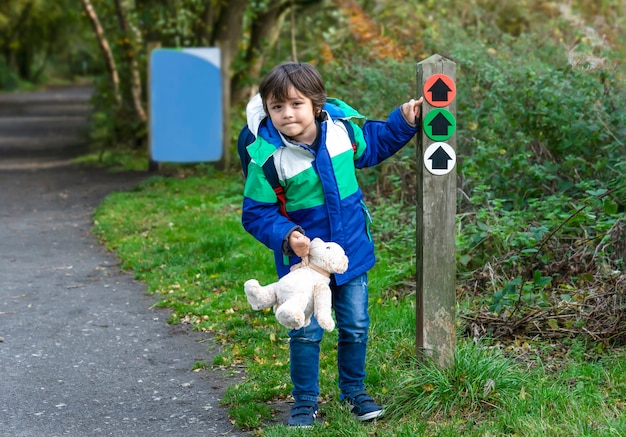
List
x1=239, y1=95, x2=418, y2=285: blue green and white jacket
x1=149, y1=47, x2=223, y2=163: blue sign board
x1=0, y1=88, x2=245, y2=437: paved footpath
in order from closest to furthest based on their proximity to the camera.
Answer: x1=239, y1=95, x2=418, y2=285: blue green and white jacket
x1=0, y1=88, x2=245, y2=437: paved footpath
x1=149, y1=47, x2=223, y2=163: blue sign board

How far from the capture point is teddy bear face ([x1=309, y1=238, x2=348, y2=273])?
4008 millimetres

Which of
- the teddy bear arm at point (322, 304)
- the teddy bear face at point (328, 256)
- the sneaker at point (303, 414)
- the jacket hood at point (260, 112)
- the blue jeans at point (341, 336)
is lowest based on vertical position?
the sneaker at point (303, 414)

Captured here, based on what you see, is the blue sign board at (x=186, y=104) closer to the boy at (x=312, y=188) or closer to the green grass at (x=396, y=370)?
the green grass at (x=396, y=370)

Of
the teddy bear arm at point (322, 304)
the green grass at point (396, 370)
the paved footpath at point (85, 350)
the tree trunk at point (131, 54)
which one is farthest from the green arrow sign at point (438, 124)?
the tree trunk at point (131, 54)

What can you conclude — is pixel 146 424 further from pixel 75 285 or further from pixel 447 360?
pixel 75 285

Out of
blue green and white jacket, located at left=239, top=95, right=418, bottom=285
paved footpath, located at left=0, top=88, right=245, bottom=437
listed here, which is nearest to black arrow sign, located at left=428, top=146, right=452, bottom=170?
blue green and white jacket, located at left=239, top=95, right=418, bottom=285

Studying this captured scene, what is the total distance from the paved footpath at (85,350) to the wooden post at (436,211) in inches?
43.8

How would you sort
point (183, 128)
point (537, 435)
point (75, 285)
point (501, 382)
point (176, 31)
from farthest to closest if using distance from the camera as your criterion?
point (176, 31)
point (183, 128)
point (75, 285)
point (501, 382)
point (537, 435)

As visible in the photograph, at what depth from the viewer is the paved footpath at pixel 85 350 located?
183 inches

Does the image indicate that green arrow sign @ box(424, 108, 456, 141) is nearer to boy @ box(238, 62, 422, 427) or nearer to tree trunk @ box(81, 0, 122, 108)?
boy @ box(238, 62, 422, 427)

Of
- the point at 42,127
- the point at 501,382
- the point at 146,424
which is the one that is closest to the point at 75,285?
the point at 146,424

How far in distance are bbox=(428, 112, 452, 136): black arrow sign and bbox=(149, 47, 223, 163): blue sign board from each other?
9101mm

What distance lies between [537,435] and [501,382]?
0.54 m

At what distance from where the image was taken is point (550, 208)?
6.89 meters
